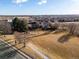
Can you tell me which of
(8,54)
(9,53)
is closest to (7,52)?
(9,53)

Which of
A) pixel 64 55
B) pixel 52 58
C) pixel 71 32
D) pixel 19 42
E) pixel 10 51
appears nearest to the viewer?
pixel 52 58

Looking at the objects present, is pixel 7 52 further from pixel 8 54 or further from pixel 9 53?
pixel 8 54

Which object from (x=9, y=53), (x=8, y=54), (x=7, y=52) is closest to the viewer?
(x=8, y=54)

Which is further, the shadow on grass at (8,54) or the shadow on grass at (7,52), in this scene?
the shadow on grass at (7,52)

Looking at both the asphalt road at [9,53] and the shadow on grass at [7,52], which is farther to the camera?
the shadow on grass at [7,52]

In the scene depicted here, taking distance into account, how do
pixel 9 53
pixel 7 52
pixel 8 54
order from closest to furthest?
pixel 8 54
pixel 9 53
pixel 7 52

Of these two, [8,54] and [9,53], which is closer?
[8,54]

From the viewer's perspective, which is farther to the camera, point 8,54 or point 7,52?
point 7,52

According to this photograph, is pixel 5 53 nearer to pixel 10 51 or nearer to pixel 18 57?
pixel 10 51

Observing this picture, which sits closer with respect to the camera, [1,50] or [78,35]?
[1,50]

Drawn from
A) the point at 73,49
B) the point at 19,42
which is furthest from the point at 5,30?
the point at 73,49

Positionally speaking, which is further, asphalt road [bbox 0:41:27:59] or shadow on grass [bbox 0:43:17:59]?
shadow on grass [bbox 0:43:17:59]
